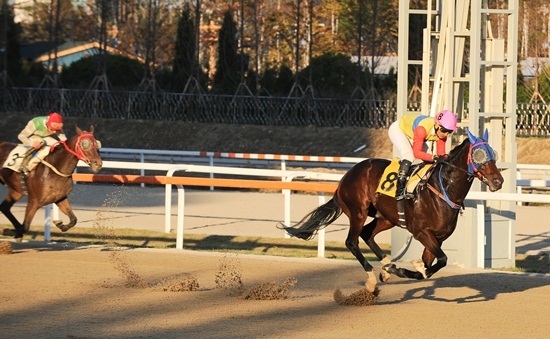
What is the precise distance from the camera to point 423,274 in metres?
8.13

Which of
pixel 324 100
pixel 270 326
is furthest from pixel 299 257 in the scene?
pixel 324 100

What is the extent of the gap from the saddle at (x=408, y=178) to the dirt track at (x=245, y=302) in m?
0.84

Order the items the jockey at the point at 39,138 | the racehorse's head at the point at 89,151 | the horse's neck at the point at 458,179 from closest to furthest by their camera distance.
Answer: the horse's neck at the point at 458,179 < the racehorse's head at the point at 89,151 < the jockey at the point at 39,138

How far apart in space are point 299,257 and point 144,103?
799 inches

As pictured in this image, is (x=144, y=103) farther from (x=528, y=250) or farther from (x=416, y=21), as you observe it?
(x=528, y=250)

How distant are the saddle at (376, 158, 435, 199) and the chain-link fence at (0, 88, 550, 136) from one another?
17820mm

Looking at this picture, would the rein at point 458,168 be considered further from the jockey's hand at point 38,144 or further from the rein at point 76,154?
the jockey's hand at point 38,144

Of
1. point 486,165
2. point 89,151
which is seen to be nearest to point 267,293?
point 486,165

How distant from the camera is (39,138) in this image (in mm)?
11242

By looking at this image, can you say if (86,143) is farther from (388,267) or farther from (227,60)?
(227,60)

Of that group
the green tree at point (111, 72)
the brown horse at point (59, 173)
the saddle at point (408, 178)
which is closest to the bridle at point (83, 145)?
the brown horse at point (59, 173)

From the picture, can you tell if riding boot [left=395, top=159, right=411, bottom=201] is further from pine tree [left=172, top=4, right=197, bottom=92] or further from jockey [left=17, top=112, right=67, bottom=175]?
pine tree [left=172, top=4, right=197, bottom=92]

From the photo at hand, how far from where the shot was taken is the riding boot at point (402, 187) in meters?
8.31

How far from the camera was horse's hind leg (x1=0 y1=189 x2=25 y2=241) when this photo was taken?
11.0m
